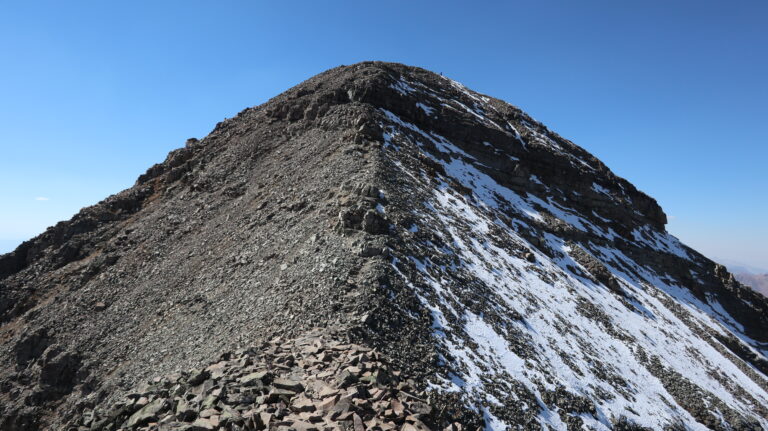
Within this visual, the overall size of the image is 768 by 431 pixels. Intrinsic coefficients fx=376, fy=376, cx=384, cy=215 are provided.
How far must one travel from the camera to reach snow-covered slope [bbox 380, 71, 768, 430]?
16.9m

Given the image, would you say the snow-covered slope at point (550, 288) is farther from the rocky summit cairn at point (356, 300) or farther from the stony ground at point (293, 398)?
the stony ground at point (293, 398)

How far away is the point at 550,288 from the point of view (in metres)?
28.1

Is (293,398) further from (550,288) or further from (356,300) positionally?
(550,288)

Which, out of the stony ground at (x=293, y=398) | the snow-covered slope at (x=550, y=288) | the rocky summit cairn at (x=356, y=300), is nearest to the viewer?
the stony ground at (x=293, y=398)

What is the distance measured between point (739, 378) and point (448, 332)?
33.2 metres

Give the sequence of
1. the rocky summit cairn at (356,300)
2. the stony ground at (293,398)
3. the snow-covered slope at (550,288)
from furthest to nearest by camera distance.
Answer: the snow-covered slope at (550,288), the rocky summit cairn at (356,300), the stony ground at (293,398)

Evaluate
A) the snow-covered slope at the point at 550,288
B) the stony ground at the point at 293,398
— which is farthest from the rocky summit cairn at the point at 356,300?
the snow-covered slope at the point at 550,288

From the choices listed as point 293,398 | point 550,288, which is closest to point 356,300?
point 293,398

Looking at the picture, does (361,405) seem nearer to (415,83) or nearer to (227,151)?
(227,151)

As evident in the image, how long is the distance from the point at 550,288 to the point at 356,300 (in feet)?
61.4

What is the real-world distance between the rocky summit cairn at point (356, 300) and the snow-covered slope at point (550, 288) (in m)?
0.19

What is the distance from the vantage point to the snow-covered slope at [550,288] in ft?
55.5

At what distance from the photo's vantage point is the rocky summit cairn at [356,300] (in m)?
12.1

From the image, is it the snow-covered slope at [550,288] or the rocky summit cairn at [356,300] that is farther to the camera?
the snow-covered slope at [550,288]
